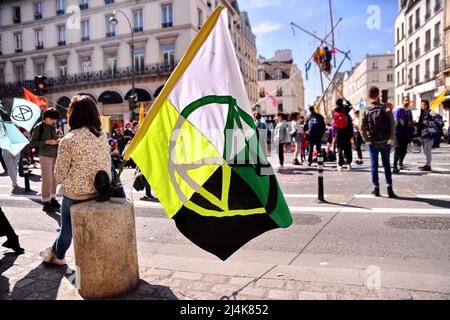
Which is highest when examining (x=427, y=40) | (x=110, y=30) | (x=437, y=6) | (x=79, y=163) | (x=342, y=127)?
(x=110, y=30)

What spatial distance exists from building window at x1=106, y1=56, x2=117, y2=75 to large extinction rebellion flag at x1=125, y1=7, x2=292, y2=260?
35424mm

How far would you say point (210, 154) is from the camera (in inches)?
123

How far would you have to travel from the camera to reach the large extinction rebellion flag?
9.84 ft

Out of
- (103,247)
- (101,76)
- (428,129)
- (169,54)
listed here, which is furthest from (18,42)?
(103,247)

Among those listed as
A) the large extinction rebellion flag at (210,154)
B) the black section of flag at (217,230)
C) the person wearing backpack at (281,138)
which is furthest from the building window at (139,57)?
the black section of flag at (217,230)

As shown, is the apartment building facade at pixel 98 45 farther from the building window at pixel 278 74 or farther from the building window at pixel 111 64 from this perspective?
the building window at pixel 278 74

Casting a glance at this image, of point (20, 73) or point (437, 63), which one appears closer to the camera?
point (437, 63)

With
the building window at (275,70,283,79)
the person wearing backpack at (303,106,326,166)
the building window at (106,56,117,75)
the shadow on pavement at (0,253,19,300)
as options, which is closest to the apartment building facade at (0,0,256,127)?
the building window at (106,56,117,75)

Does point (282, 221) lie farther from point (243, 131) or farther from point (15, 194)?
point (15, 194)

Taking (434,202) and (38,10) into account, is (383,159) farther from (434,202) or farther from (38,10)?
(38,10)

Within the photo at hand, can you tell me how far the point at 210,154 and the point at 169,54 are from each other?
108 feet

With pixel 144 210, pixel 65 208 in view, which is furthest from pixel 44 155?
pixel 65 208

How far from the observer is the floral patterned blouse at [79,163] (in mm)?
3201

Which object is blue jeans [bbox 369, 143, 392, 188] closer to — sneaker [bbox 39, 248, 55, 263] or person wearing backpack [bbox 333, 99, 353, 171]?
person wearing backpack [bbox 333, 99, 353, 171]
